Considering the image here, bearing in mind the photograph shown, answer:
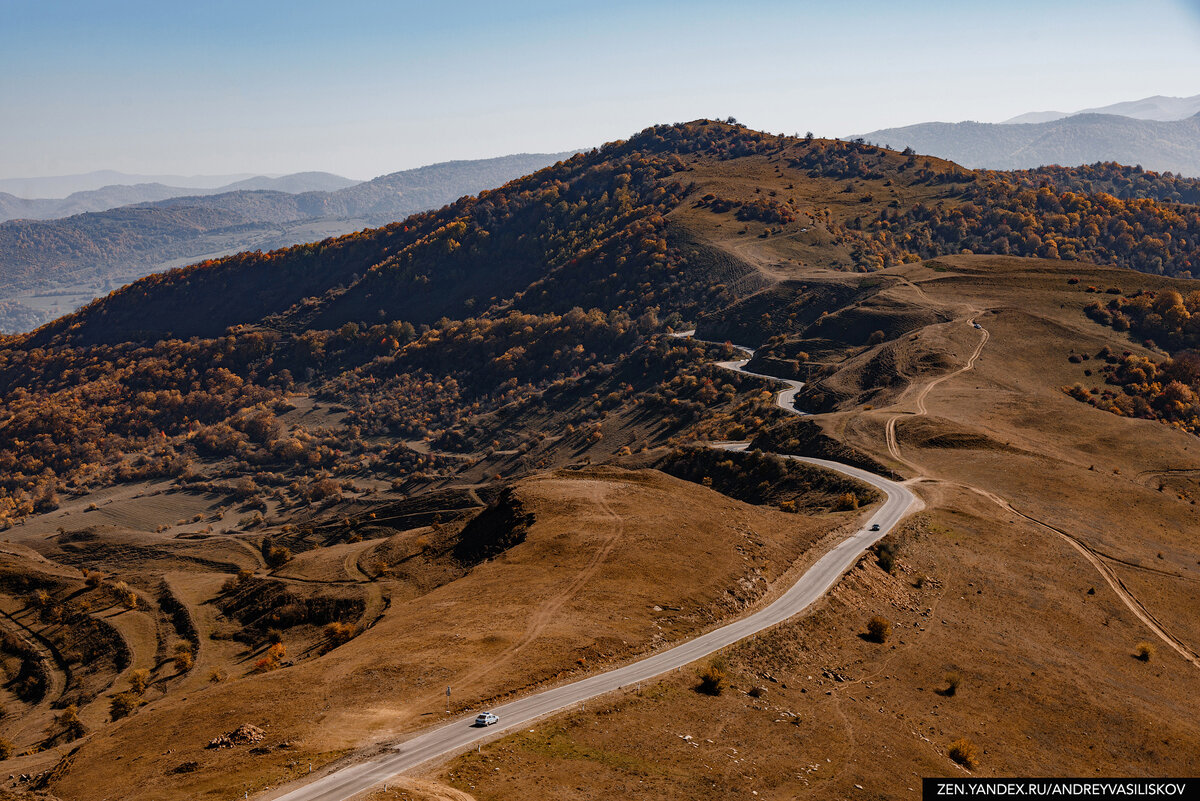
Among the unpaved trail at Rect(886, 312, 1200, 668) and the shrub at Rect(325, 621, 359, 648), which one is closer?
the unpaved trail at Rect(886, 312, 1200, 668)

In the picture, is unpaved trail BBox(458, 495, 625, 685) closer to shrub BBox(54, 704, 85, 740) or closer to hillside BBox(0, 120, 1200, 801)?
hillside BBox(0, 120, 1200, 801)

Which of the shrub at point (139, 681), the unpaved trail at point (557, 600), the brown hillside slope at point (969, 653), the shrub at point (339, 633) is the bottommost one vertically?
the shrub at point (139, 681)

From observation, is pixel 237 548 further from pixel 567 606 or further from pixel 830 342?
pixel 830 342

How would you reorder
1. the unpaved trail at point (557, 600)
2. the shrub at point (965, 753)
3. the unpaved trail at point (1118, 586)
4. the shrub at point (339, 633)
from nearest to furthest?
the shrub at point (965, 753) → the unpaved trail at point (557, 600) → the unpaved trail at point (1118, 586) → the shrub at point (339, 633)

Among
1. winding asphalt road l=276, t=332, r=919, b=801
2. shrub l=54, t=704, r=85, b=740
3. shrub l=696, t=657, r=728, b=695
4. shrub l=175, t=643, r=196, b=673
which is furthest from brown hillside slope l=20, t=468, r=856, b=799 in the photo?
shrub l=54, t=704, r=85, b=740

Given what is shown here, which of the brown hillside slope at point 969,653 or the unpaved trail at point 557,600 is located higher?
the unpaved trail at point 557,600

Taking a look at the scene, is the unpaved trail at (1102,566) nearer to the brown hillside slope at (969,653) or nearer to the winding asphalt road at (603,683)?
the brown hillside slope at (969,653)

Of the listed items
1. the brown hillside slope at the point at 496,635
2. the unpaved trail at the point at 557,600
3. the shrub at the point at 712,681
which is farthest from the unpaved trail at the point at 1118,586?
the unpaved trail at the point at 557,600

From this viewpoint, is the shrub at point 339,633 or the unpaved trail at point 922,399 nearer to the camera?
the shrub at point 339,633
